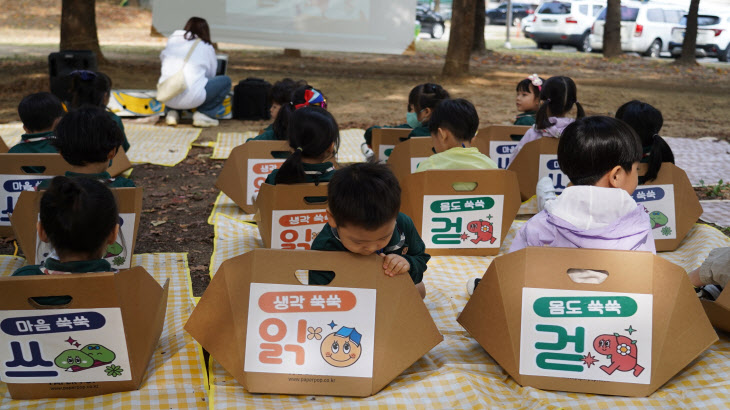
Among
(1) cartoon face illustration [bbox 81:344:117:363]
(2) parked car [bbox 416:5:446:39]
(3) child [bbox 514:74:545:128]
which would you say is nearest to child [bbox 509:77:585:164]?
(3) child [bbox 514:74:545:128]

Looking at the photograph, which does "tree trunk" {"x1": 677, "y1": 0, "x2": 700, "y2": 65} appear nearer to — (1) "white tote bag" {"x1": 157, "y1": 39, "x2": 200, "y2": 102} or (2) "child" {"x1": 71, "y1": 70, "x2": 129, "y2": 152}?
(1) "white tote bag" {"x1": 157, "y1": 39, "x2": 200, "y2": 102}

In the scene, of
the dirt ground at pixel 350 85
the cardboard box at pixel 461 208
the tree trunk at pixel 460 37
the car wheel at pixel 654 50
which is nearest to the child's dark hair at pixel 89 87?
the dirt ground at pixel 350 85

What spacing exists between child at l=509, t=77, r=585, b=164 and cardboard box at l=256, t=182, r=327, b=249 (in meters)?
1.67

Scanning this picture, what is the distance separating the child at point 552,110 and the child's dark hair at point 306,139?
159cm

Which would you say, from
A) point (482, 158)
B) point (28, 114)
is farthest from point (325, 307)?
point (28, 114)

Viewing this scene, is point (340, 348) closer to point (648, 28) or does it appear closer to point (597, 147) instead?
point (597, 147)

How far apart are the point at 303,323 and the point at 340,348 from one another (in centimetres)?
16

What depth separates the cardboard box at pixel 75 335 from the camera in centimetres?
238

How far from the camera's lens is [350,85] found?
11836 mm

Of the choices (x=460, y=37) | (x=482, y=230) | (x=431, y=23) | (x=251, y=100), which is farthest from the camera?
(x=431, y=23)

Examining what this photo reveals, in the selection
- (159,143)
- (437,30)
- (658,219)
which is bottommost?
(159,143)

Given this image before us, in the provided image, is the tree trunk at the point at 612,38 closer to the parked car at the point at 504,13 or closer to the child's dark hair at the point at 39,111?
the parked car at the point at 504,13

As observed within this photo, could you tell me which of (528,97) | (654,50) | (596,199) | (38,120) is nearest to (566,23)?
(654,50)

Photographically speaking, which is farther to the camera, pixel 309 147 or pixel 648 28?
pixel 648 28
